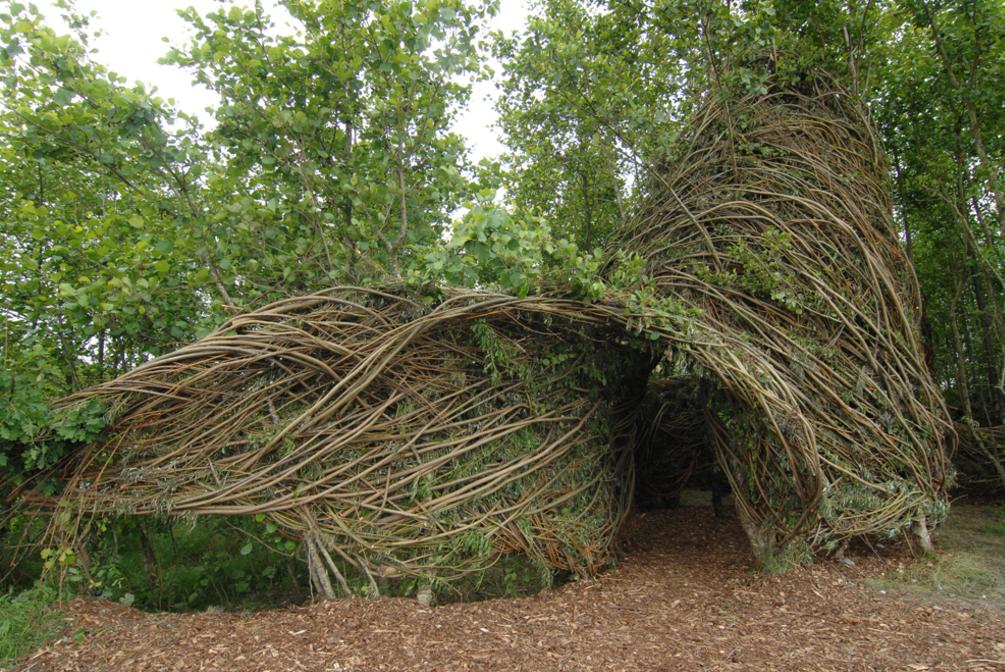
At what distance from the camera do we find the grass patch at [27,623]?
3.25 m

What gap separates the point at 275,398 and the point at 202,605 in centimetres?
264

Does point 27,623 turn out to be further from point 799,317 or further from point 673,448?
point 673,448

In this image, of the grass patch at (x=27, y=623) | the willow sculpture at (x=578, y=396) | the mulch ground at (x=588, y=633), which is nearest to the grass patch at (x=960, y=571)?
the mulch ground at (x=588, y=633)

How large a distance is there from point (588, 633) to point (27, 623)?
314 centimetres

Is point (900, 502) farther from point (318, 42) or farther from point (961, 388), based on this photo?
point (318, 42)

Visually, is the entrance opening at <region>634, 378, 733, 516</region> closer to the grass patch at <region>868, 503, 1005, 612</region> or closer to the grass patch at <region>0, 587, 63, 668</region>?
the grass patch at <region>868, 503, 1005, 612</region>

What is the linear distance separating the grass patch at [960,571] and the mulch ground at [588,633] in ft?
0.58

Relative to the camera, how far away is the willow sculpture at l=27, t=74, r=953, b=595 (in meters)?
3.89

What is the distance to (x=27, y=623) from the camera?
3406mm

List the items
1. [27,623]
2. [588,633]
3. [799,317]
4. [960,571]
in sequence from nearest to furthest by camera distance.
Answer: [27,623], [588,633], [960,571], [799,317]

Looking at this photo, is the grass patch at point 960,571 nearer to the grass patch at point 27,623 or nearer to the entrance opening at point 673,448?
the entrance opening at point 673,448

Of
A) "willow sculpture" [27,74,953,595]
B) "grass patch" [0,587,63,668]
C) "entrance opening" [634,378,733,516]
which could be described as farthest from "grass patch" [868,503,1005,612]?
"grass patch" [0,587,63,668]

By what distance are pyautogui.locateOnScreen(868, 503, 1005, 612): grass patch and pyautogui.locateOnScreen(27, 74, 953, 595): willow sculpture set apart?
1.02 ft

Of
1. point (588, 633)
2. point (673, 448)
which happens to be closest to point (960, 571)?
point (673, 448)
